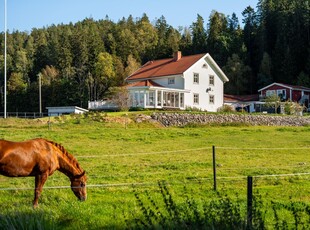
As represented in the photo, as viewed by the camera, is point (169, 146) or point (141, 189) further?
point (169, 146)

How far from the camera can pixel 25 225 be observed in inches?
207

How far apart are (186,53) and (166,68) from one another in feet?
148

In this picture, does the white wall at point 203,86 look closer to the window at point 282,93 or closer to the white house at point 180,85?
the white house at point 180,85

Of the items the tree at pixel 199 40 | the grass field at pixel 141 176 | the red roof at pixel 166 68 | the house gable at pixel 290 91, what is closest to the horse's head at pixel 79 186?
the grass field at pixel 141 176

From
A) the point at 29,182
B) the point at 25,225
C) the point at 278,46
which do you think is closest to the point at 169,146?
the point at 29,182

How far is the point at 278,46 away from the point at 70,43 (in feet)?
141

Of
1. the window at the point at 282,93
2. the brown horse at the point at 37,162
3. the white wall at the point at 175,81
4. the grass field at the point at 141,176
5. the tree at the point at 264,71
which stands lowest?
the grass field at the point at 141,176

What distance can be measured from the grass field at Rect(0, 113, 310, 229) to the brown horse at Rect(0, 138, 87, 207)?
303mm

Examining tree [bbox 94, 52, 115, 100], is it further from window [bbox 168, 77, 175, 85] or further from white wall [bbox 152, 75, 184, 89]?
window [bbox 168, 77, 175, 85]

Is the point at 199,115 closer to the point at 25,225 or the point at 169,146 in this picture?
the point at 169,146

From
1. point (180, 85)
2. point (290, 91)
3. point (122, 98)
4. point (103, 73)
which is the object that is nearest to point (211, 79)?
point (180, 85)

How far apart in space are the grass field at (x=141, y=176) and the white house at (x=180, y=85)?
65.3 feet

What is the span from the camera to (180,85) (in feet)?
165

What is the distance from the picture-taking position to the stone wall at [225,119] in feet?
116
